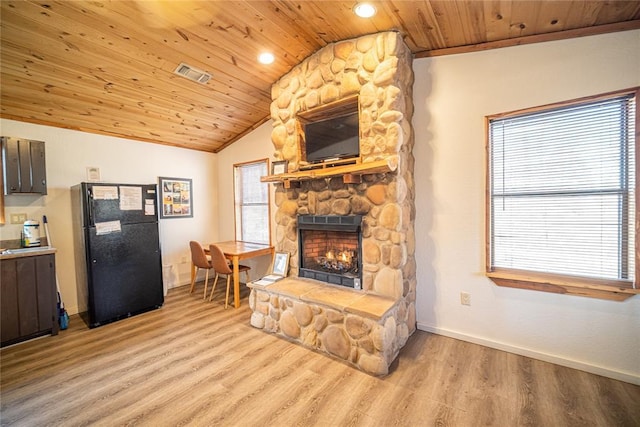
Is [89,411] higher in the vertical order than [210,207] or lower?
lower

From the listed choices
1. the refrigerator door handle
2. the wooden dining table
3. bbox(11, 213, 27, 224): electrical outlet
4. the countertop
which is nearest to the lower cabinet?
the countertop

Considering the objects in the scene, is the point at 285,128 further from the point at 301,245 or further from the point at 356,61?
the point at 301,245

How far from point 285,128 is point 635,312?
3436mm

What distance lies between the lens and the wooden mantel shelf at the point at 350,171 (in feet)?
7.44

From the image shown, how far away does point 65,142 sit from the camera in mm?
3365

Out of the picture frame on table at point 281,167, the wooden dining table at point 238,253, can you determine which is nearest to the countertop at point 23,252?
the wooden dining table at point 238,253

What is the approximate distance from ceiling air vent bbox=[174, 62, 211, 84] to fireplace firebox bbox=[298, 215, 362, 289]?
6.10 feet

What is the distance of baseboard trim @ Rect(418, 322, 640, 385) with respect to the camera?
2.00 m

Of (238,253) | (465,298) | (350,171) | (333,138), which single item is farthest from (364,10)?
(238,253)

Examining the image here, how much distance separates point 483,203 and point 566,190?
0.58 metres

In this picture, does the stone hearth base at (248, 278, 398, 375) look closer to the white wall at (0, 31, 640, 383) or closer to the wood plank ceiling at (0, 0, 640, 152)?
the white wall at (0, 31, 640, 383)

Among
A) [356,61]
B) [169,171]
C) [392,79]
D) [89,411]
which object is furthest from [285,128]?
[89,411]

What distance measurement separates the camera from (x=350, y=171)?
7.97 ft

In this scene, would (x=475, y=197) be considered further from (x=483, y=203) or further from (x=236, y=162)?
(x=236, y=162)
